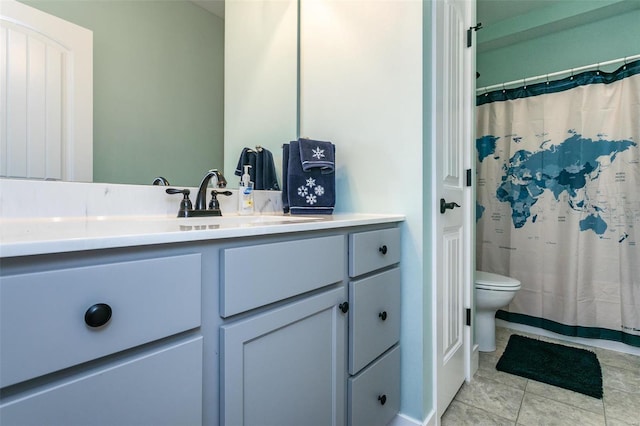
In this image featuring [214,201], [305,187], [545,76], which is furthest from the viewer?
[545,76]

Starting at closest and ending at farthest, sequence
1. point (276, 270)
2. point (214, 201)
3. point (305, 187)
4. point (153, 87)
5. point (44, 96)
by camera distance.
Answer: point (276, 270), point (44, 96), point (153, 87), point (214, 201), point (305, 187)

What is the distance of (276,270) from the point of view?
0.78 meters

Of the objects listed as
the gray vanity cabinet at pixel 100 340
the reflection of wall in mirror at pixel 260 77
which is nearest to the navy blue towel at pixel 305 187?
the reflection of wall in mirror at pixel 260 77

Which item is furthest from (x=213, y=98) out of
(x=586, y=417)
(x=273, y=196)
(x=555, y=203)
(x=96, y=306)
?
(x=555, y=203)

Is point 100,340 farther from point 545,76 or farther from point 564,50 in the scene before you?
point 564,50

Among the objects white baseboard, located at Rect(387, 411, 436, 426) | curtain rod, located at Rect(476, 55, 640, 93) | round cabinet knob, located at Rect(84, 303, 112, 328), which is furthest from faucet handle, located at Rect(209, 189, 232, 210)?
curtain rod, located at Rect(476, 55, 640, 93)

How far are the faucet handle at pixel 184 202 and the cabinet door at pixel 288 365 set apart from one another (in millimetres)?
583

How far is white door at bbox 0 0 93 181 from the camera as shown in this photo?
0.87m

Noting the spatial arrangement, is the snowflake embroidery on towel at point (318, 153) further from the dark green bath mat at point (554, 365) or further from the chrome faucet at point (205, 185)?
the dark green bath mat at point (554, 365)

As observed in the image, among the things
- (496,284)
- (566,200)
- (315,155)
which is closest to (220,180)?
(315,155)

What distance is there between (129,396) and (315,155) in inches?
40.4

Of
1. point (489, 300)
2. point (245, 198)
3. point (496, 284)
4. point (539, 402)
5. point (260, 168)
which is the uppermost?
point (260, 168)

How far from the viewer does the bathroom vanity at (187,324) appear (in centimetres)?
44

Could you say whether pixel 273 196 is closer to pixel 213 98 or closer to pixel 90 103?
pixel 213 98
